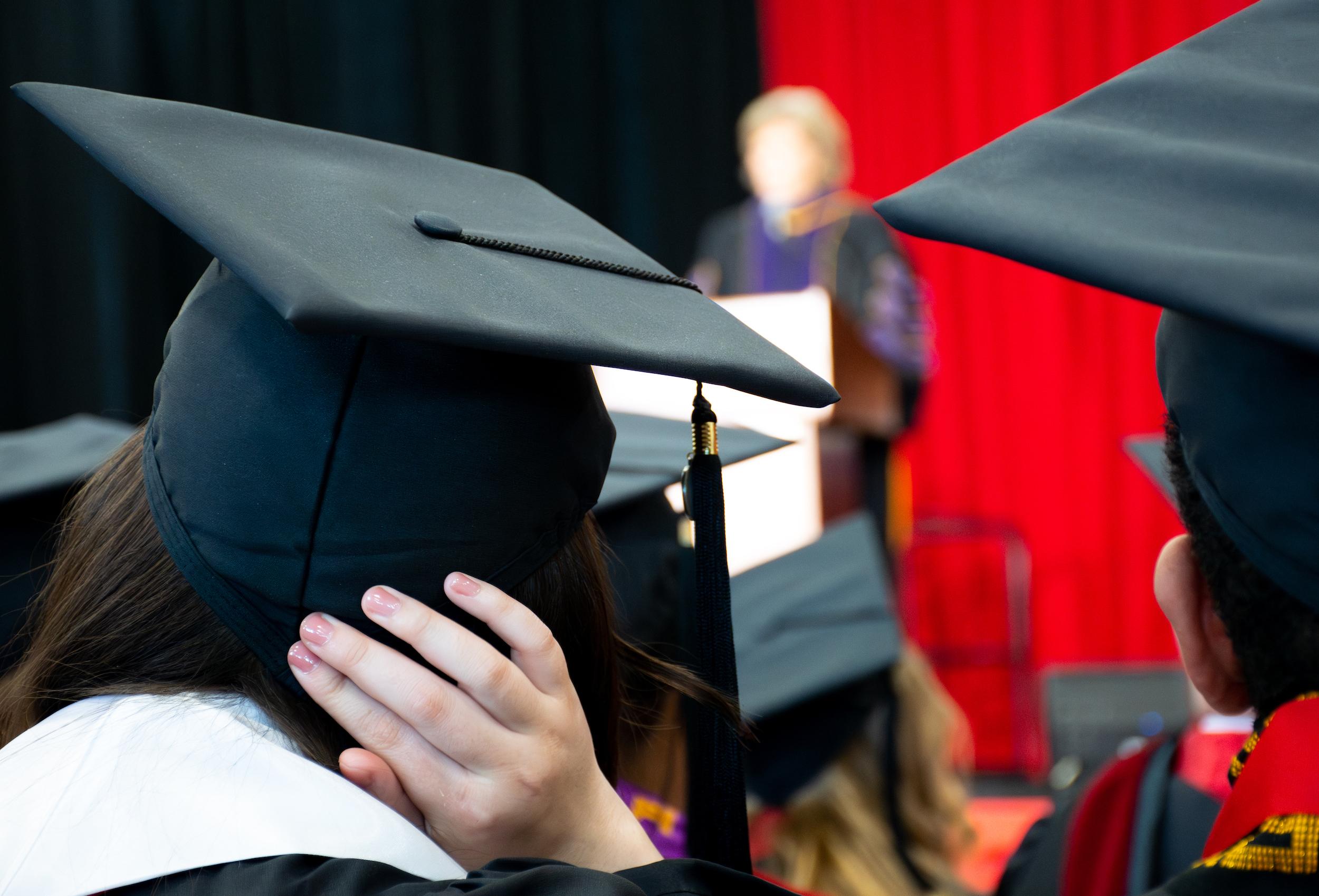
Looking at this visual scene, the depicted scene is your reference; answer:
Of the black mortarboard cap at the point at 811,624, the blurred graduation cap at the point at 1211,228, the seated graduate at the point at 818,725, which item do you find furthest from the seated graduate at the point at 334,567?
the black mortarboard cap at the point at 811,624

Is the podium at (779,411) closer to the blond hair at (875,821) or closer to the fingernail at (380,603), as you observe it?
the blond hair at (875,821)

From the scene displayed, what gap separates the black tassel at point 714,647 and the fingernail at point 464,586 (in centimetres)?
25

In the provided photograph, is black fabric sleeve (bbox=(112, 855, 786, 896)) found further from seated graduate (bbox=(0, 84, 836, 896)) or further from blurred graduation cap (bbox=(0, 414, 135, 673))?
blurred graduation cap (bbox=(0, 414, 135, 673))

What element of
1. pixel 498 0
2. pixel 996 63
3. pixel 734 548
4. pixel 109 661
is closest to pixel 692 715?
pixel 109 661

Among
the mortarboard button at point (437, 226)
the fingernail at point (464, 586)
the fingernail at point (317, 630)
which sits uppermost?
the mortarboard button at point (437, 226)

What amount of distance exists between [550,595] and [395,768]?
172 millimetres

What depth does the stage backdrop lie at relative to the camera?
17.1 feet

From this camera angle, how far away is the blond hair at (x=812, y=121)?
4.41m

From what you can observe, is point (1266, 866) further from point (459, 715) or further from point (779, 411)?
point (779, 411)

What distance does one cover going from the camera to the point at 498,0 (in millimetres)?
4605

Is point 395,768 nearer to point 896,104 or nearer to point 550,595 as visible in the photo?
point 550,595

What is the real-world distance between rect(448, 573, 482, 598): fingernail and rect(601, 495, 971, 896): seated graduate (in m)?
0.39

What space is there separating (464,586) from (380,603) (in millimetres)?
55

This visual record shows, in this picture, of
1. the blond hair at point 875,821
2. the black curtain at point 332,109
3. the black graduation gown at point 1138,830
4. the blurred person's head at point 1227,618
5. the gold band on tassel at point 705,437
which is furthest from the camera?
the black curtain at point 332,109
